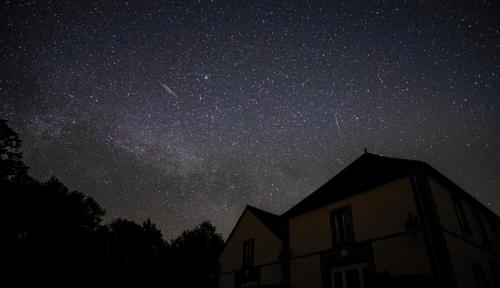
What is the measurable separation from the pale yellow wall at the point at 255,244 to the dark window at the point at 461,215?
9452 mm

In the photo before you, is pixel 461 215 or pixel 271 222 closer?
pixel 461 215

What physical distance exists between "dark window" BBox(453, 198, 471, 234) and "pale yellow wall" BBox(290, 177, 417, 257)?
133 inches

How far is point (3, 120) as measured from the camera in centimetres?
2230

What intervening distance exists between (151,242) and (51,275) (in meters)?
18.5

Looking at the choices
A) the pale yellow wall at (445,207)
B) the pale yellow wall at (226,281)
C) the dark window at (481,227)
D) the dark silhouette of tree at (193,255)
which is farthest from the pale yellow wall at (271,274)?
the dark silhouette of tree at (193,255)

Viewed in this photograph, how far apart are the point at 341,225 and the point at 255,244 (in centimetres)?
744

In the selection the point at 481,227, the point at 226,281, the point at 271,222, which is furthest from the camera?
the point at 271,222

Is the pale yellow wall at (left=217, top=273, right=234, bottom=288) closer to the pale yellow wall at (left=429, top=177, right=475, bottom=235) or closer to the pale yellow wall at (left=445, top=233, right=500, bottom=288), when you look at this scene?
the pale yellow wall at (left=445, top=233, right=500, bottom=288)

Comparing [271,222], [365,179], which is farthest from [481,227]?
[271,222]

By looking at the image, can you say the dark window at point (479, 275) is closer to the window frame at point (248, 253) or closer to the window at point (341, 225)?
the window at point (341, 225)

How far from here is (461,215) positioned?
44.8ft

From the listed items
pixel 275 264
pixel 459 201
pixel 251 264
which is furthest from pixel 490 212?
pixel 251 264

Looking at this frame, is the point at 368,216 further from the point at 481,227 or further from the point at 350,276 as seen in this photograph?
the point at 481,227

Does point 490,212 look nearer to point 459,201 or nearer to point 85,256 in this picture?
point 459,201
